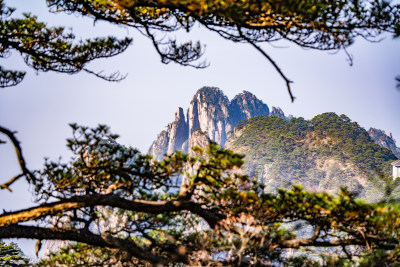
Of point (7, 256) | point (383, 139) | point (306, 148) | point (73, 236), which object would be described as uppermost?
point (383, 139)

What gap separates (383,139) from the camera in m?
150

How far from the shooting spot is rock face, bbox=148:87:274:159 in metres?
143

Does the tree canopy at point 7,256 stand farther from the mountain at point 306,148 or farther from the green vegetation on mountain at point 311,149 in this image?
the green vegetation on mountain at point 311,149

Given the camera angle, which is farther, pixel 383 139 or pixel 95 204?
pixel 383 139

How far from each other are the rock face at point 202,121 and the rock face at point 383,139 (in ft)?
188

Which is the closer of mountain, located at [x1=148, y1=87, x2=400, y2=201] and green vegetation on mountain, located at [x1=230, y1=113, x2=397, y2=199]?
mountain, located at [x1=148, y1=87, x2=400, y2=201]

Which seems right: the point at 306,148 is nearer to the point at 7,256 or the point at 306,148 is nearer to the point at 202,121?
the point at 202,121

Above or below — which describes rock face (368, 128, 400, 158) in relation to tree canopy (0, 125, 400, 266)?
above

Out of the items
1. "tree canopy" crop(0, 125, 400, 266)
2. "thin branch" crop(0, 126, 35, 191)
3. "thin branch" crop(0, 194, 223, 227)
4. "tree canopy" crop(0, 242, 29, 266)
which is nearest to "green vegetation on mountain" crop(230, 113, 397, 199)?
"tree canopy" crop(0, 242, 29, 266)

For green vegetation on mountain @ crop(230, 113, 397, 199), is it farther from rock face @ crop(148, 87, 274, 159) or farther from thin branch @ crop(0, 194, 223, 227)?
thin branch @ crop(0, 194, 223, 227)

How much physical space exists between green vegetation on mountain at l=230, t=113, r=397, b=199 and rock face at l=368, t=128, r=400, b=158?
53.1 metres

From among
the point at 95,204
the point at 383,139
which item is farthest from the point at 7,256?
the point at 383,139

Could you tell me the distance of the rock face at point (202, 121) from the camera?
470 ft

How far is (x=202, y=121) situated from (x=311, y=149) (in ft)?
175
